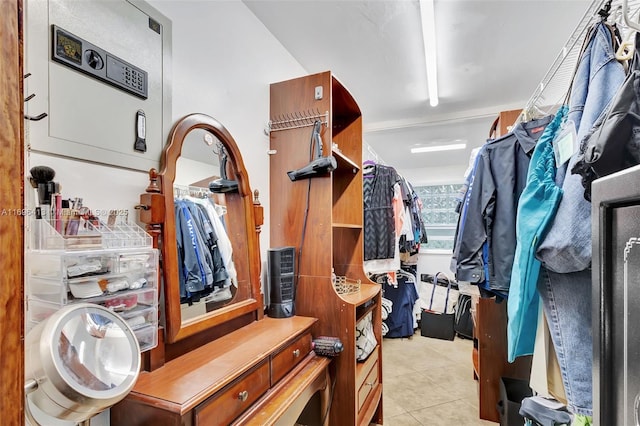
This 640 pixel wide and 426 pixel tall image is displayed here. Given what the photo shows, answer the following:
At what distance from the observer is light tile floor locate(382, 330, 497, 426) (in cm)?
224

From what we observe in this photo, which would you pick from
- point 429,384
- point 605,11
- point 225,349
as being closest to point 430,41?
point 605,11

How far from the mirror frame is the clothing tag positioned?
1.26 m

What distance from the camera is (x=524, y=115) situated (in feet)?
6.10

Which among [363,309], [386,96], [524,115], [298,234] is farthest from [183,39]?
[386,96]

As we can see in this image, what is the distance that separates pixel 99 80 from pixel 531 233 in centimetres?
138

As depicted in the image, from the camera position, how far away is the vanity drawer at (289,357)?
118 cm

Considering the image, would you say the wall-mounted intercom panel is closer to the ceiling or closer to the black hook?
the ceiling

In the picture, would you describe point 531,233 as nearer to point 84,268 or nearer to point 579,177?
point 579,177

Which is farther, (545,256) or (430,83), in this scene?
(430,83)

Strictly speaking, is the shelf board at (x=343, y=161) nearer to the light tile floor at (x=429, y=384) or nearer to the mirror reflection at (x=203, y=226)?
the mirror reflection at (x=203, y=226)

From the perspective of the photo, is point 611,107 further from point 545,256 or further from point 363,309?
point 363,309

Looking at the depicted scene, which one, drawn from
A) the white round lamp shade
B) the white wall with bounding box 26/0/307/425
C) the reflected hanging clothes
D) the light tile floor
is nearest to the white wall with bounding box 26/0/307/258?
the white wall with bounding box 26/0/307/425

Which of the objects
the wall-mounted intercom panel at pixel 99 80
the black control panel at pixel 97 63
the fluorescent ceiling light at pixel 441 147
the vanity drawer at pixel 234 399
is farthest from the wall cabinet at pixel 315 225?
the fluorescent ceiling light at pixel 441 147

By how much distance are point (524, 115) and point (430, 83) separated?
0.95 m
